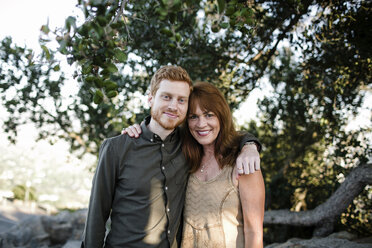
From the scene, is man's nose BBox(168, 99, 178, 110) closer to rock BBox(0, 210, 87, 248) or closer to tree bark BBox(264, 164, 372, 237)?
tree bark BBox(264, 164, 372, 237)

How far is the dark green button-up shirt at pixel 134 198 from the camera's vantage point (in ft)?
8.20

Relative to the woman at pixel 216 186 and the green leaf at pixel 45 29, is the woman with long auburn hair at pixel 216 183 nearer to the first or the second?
the woman at pixel 216 186

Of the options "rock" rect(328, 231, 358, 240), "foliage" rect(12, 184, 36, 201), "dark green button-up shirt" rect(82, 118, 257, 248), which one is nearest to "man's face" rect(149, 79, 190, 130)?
"dark green button-up shirt" rect(82, 118, 257, 248)

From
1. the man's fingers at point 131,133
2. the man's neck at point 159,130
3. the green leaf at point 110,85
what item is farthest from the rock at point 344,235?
the green leaf at point 110,85

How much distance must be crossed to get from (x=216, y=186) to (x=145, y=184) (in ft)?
2.04

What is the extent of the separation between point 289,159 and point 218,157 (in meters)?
3.85

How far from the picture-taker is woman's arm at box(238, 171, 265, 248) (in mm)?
2439

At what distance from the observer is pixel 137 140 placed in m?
2.74

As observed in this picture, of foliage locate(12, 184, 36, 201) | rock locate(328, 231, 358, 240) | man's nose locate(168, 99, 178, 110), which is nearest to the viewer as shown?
man's nose locate(168, 99, 178, 110)

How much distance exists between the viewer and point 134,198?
256cm

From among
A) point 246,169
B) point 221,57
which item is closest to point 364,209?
point 221,57

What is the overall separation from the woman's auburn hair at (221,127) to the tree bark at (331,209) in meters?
2.40

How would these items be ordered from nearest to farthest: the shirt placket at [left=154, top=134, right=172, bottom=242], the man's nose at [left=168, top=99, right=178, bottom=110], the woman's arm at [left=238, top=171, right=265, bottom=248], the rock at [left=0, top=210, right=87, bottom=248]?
the woman's arm at [left=238, top=171, right=265, bottom=248] < the shirt placket at [left=154, top=134, right=172, bottom=242] < the man's nose at [left=168, top=99, right=178, bottom=110] < the rock at [left=0, top=210, right=87, bottom=248]

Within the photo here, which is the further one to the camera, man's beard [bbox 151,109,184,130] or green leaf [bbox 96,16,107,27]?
man's beard [bbox 151,109,184,130]
